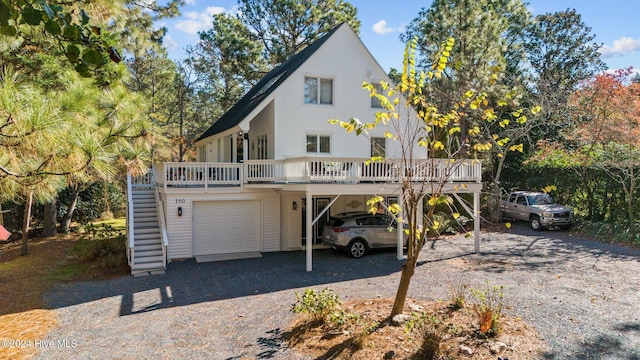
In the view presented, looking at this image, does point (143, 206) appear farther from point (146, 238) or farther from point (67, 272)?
point (67, 272)

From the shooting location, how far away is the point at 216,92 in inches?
1250

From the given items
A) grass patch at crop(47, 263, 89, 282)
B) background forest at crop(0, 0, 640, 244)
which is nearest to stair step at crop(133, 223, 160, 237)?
grass patch at crop(47, 263, 89, 282)

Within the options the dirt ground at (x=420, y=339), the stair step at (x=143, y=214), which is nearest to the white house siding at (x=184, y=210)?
the stair step at (x=143, y=214)

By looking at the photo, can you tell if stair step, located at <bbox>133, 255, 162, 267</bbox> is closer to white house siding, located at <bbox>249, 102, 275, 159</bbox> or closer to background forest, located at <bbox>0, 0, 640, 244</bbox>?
background forest, located at <bbox>0, 0, 640, 244</bbox>

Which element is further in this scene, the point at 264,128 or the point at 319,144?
the point at 264,128

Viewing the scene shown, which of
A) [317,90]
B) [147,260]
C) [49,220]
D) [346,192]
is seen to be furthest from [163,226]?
[49,220]

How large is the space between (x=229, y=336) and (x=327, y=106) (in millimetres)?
10662

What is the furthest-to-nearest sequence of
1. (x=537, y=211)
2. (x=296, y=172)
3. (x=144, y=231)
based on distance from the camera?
(x=537, y=211)
(x=144, y=231)
(x=296, y=172)

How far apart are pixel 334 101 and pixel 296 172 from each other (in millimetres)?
4431

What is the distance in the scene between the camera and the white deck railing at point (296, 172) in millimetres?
12164

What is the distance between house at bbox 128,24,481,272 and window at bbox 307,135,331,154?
4 cm

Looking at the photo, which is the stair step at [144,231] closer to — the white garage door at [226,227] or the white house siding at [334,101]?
the white garage door at [226,227]

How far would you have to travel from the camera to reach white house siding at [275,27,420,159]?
1505 cm

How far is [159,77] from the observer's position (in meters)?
29.2
